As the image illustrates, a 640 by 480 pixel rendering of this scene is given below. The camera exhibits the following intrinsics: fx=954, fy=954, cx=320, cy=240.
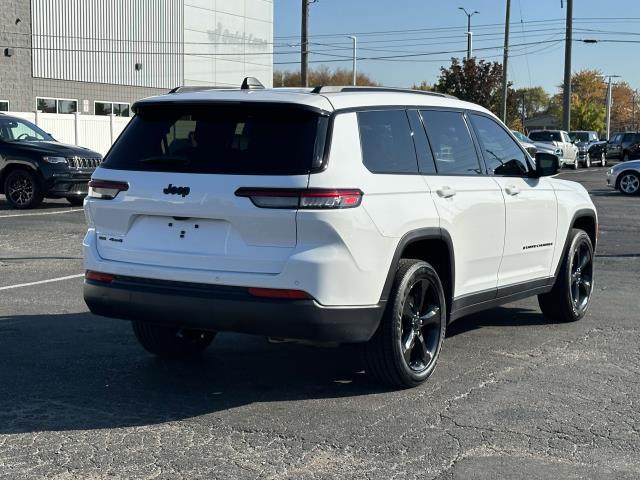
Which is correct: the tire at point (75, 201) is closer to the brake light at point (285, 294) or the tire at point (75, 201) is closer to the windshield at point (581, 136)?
the brake light at point (285, 294)

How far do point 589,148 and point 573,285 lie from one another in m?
41.5

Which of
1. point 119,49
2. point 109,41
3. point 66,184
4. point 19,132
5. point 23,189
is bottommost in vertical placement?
point 23,189

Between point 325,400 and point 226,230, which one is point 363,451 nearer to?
point 325,400

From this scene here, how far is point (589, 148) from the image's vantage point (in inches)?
1891

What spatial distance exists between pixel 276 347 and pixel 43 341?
70.3 inches

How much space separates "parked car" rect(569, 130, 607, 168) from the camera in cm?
4741

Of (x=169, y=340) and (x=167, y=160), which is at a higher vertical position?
(x=167, y=160)

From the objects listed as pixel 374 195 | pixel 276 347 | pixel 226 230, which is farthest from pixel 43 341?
pixel 374 195

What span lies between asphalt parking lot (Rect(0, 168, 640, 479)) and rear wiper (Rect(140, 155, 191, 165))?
1.42m

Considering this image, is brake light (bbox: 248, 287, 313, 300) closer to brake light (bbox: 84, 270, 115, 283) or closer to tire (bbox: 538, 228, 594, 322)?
brake light (bbox: 84, 270, 115, 283)

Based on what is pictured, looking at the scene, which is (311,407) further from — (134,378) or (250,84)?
(250,84)

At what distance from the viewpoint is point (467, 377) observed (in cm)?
631

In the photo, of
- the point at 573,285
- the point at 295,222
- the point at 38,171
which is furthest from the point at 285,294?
the point at 38,171

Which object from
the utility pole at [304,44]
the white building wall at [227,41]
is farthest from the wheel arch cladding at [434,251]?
the white building wall at [227,41]
